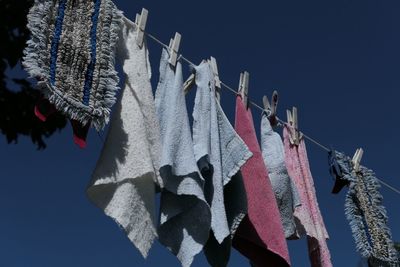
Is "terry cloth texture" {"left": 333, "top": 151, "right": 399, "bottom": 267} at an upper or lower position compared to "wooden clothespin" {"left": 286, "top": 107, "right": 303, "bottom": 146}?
lower

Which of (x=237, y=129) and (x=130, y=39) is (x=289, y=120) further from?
(x=130, y=39)

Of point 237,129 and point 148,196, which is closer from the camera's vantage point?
point 148,196

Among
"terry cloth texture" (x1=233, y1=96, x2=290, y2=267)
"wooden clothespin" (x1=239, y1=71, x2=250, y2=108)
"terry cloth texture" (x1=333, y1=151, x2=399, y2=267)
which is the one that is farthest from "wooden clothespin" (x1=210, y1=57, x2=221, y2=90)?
"terry cloth texture" (x1=333, y1=151, x2=399, y2=267)

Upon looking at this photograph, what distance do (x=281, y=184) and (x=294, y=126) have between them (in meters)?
0.40

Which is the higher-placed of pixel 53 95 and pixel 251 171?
pixel 251 171

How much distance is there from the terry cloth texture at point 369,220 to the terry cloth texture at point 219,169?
2.01ft

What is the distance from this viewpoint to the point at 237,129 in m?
1.52

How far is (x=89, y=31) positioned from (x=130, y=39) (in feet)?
0.59

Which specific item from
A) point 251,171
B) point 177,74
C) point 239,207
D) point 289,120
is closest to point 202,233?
point 239,207

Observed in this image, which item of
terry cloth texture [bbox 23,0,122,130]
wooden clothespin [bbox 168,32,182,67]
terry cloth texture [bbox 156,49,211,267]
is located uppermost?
wooden clothespin [bbox 168,32,182,67]

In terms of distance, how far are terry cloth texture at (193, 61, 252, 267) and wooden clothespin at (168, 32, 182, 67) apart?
0.36 ft

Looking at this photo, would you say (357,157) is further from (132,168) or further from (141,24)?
(132,168)

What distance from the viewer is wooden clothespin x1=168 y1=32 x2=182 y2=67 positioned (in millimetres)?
1420

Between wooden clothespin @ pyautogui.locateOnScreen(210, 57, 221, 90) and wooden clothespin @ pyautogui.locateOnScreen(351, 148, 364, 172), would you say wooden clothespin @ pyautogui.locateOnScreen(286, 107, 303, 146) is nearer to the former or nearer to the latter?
wooden clothespin @ pyautogui.locateOnScreen(351, 148, 364, 172)
